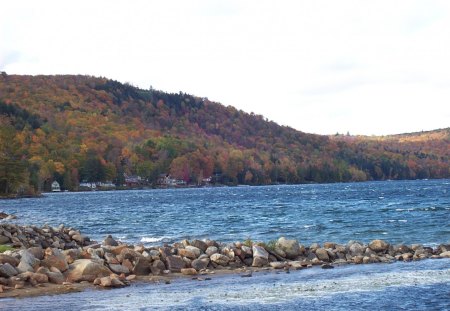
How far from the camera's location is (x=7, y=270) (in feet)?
64.6

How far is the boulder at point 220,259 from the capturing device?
80.1 feet

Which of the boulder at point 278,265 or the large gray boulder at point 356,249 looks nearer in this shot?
the boulder at point 278,265

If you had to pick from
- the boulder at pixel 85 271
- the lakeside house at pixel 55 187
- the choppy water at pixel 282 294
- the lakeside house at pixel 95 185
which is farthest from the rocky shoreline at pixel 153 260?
the lakeside house at pixel 95 185

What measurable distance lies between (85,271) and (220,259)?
18.5 ft

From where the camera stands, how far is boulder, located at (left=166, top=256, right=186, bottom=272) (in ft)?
76.4

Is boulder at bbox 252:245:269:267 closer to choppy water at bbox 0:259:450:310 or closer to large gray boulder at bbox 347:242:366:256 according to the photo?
choppy water at bbox 0:259:450:310

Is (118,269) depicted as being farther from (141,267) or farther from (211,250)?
(211,250)

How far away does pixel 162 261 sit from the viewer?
23.6 metres

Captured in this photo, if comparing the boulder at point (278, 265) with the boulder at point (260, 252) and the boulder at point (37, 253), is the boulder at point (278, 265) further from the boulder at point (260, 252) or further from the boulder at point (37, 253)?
the boulder at point (37, 253)

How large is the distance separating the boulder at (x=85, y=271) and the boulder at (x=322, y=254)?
8.84 meters

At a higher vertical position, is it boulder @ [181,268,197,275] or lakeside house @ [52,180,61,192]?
lakeside house @ [52,180,61,192]

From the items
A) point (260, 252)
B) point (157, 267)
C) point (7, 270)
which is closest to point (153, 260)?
point (157, 267)

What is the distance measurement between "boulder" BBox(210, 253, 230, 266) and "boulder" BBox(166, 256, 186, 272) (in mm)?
1269

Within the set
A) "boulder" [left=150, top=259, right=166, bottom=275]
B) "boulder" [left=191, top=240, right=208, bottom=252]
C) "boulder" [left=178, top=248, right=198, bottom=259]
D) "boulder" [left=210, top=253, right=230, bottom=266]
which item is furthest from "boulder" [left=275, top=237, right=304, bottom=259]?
"boulder" [left=150, top=259, right=166, bottom=275]
